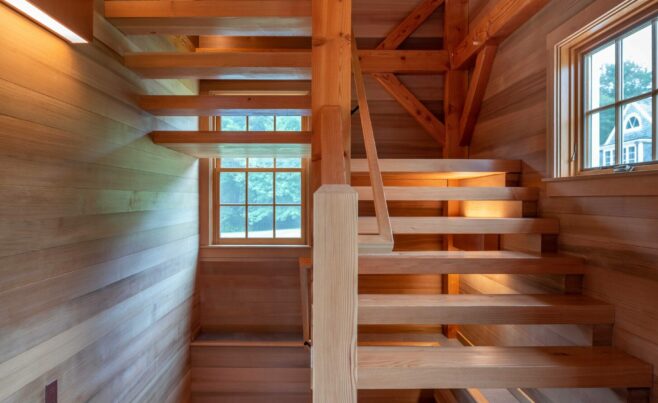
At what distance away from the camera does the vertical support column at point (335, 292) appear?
2.81 feet

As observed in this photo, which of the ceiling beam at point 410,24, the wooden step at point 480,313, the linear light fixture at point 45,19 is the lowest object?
the wooden step at point 480,313

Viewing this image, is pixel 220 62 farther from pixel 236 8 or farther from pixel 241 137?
pixel 241 137

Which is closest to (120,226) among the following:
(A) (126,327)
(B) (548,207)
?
(A) (126,327)

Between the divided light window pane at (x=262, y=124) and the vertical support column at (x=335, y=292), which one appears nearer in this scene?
the vertical support column at (x=335, y=292)

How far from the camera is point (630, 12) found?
1.68 meters

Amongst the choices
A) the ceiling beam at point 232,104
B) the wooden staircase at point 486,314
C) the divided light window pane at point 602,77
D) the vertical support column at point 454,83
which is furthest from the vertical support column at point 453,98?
the ceiling beam at point 232,104

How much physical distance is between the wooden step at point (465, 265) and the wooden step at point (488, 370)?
1.55 feet

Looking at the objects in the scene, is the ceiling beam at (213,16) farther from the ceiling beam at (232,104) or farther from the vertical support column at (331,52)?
the ceiling beam at (232,104)

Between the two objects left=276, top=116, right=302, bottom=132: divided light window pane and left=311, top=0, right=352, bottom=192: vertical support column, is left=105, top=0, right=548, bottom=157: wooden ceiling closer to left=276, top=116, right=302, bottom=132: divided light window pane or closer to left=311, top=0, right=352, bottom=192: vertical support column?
left=276, top=116, right=302, bottom=132: divided light window pane

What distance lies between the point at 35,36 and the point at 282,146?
4.35 ft

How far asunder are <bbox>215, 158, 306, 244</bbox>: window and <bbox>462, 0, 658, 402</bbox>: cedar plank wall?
1.61 meters

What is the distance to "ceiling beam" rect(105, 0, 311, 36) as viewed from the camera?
1.79m

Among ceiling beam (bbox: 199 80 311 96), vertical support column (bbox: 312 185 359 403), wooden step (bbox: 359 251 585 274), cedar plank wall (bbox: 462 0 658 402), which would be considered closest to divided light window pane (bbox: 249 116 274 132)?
ceiling beam (bbox: 199 80 311 96)

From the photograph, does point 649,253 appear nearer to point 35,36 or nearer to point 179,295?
point 35,36
